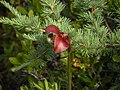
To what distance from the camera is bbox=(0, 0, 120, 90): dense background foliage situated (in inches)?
50.9

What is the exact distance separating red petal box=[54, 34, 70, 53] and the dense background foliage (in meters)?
0.08

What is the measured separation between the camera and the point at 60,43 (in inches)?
43.9

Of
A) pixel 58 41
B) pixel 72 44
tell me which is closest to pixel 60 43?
pixel 58 41

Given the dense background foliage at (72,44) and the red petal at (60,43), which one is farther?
the dense background foliage at (72,44)

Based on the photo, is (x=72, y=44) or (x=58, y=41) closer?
(x=58, y=41)

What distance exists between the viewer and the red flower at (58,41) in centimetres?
111

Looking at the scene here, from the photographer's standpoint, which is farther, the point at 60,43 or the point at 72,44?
the point at 72,44

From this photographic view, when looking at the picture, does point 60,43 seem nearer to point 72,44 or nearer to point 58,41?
point 58,41

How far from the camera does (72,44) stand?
4.09ft

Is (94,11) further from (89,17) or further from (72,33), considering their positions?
(72,33)

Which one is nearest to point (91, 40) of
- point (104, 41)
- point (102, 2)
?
point (104, 41)

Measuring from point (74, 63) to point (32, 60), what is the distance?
511mm

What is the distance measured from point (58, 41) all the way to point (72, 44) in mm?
139

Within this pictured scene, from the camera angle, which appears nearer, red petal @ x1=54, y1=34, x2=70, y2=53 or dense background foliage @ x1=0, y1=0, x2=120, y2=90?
red petal @ x1=54, y1=34, x2=70, y2=53
